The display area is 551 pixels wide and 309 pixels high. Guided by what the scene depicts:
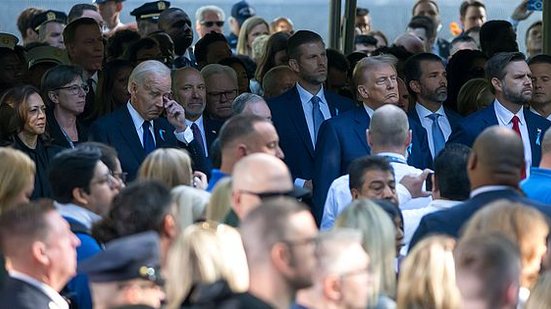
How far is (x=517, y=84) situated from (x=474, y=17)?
7192 mm

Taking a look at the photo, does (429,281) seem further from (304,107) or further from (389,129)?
(304,107)

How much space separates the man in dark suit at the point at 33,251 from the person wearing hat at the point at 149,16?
8.27 metres

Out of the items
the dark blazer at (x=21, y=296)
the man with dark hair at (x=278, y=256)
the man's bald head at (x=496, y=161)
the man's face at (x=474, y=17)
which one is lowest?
the man's face at (x=474, y=17)

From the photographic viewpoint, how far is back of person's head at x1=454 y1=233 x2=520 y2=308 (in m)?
5.79

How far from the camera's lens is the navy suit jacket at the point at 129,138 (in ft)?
35.2

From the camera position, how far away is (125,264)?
5973 millimetres

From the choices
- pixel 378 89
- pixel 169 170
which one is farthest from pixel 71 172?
pixel 378 89

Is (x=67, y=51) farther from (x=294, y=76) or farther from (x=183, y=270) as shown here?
(x=183, y=270)

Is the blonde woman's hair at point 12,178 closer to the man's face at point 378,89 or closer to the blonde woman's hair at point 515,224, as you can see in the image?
the blonde woman's hair at point 515,224

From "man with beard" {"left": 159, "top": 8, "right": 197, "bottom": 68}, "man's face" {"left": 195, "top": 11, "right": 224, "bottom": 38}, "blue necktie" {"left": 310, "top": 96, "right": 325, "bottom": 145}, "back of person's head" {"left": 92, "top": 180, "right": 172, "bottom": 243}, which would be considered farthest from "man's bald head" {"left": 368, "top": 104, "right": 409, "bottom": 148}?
"man's face" {"left": 195, "top": 11, "right": 224, "bottom": 38}

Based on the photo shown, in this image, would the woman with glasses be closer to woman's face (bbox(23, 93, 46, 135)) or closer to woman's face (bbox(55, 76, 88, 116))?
woman's face (bbox(55, 76, 88, 116))

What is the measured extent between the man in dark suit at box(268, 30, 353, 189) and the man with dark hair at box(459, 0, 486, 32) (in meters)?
6.89

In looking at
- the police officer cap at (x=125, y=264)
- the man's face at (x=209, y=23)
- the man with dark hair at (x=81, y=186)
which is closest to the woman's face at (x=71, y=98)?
the man with dark hair at (x=81, y=186)

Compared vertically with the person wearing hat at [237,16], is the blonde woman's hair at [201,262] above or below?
above
